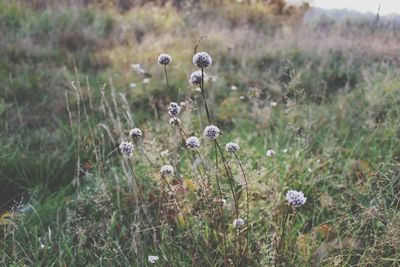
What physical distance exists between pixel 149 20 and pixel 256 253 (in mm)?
7226

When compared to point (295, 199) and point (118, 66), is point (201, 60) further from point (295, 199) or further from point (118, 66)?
point (118, 66)

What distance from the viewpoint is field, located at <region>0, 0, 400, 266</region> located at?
1.92 meters

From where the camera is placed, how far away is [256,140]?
3.35 m

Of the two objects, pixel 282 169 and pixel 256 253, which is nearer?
pixel 256 253

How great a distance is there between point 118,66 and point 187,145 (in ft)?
13.5

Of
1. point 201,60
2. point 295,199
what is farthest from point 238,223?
point 201,60

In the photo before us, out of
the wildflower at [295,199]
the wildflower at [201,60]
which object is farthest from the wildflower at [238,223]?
the wildflower at [201,60]

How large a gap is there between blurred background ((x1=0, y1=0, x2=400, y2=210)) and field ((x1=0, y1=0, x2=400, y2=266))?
2 cm

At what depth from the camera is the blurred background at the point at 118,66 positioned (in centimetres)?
308

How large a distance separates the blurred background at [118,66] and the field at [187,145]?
23 millimetres

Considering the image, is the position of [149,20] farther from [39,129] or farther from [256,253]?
[256,253]

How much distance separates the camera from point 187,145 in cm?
165

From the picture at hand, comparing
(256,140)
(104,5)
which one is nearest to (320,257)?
(256,140)

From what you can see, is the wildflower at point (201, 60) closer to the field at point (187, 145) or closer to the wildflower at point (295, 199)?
the field at point (187, 145)
